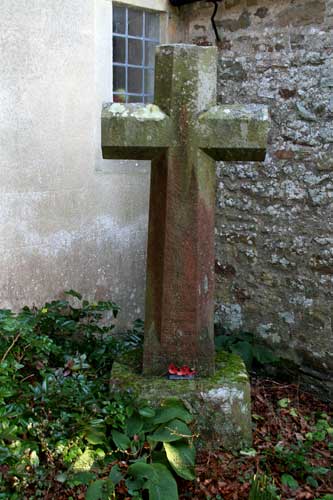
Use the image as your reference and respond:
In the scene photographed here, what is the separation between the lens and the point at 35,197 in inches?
172

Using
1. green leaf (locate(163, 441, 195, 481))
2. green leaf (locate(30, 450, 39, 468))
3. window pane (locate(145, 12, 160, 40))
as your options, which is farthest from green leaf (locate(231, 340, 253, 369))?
window pane (locate(145, 12, 160, 40))

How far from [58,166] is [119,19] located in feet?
4.60

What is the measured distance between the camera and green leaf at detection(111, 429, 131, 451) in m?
3.07

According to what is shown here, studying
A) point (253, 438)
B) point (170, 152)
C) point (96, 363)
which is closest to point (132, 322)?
Result: point (96, 363)

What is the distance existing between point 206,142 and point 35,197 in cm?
165

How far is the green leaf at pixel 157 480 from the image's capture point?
283 cm

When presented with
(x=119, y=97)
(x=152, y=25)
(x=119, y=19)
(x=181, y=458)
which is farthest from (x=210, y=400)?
(x=152, y=25)

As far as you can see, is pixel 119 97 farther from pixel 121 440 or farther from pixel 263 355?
pixel 121 440

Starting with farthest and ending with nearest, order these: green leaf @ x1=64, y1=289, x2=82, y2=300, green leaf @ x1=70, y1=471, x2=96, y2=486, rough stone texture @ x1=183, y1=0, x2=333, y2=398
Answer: green leaf @ x1=64, y1=289, x2=82, y2=300, rough stone texture @ x1=183, y1=0, x2=333, y2=398, green leaf @ x1=70, y1=471, x2=96, y2=486

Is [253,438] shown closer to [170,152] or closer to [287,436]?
[287,436]

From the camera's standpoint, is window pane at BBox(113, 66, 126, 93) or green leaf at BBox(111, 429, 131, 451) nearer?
green leaf at BBox(111, 429, 131, 451)

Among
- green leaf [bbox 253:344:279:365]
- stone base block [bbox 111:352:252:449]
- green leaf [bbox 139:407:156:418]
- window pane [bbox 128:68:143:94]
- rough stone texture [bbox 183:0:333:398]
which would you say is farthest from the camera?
window pane [bbox 128:68:143:94]

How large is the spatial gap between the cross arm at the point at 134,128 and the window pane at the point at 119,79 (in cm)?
185

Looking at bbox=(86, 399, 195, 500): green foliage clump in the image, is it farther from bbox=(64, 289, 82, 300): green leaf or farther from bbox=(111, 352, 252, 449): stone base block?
bbox=(64, 289, 82, 300): green leaf
